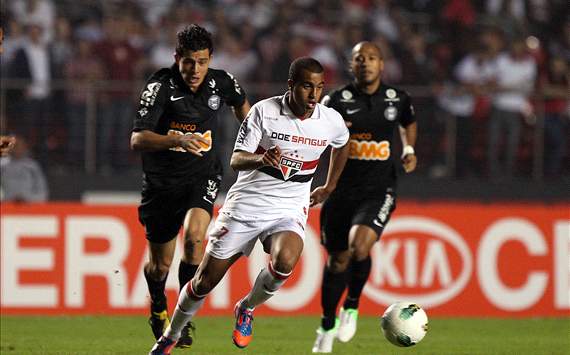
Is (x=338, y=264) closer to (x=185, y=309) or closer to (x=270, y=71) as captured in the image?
(x=185, y=309)

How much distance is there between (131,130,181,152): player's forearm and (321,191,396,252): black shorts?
103 inches

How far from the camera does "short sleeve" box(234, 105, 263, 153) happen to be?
8109 mm

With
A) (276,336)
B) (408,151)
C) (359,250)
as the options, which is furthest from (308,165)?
(276,336)

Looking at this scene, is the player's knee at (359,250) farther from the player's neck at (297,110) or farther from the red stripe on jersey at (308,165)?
the player's neck at (297,110)

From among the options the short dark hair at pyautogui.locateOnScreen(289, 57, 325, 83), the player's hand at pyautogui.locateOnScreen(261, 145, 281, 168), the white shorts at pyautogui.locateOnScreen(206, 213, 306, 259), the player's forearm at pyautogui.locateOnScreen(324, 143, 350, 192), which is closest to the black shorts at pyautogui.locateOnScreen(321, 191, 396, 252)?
the player's forearm at pyautogui.locateOnScreen(324, 143, 350, 192)

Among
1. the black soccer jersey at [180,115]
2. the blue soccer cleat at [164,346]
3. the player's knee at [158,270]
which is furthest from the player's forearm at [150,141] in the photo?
the blue soccer cleat at [164,346]

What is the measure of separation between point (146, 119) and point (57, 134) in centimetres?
693

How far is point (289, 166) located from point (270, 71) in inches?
327

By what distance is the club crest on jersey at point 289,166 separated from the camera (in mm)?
8242

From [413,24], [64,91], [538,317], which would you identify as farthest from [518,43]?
[64,91]

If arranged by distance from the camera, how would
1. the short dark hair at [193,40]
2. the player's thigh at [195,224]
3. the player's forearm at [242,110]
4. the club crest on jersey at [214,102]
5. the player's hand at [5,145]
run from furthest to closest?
the player's forearm at [242,110] < the club crest on jersey at [214,102] < the player's thigh at [195,224] < the short dark hair at [193,40] < the player's hand at [5,145]

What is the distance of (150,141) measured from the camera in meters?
8.52

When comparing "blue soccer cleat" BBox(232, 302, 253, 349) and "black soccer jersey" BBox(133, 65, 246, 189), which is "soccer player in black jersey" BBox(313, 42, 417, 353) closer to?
"black soccer jersey" BBox(133, 65, 246, 189)

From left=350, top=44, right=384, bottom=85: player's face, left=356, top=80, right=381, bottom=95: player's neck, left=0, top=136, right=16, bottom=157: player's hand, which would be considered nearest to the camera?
left=0, top=136, right=16, bottom=157: player's hand
